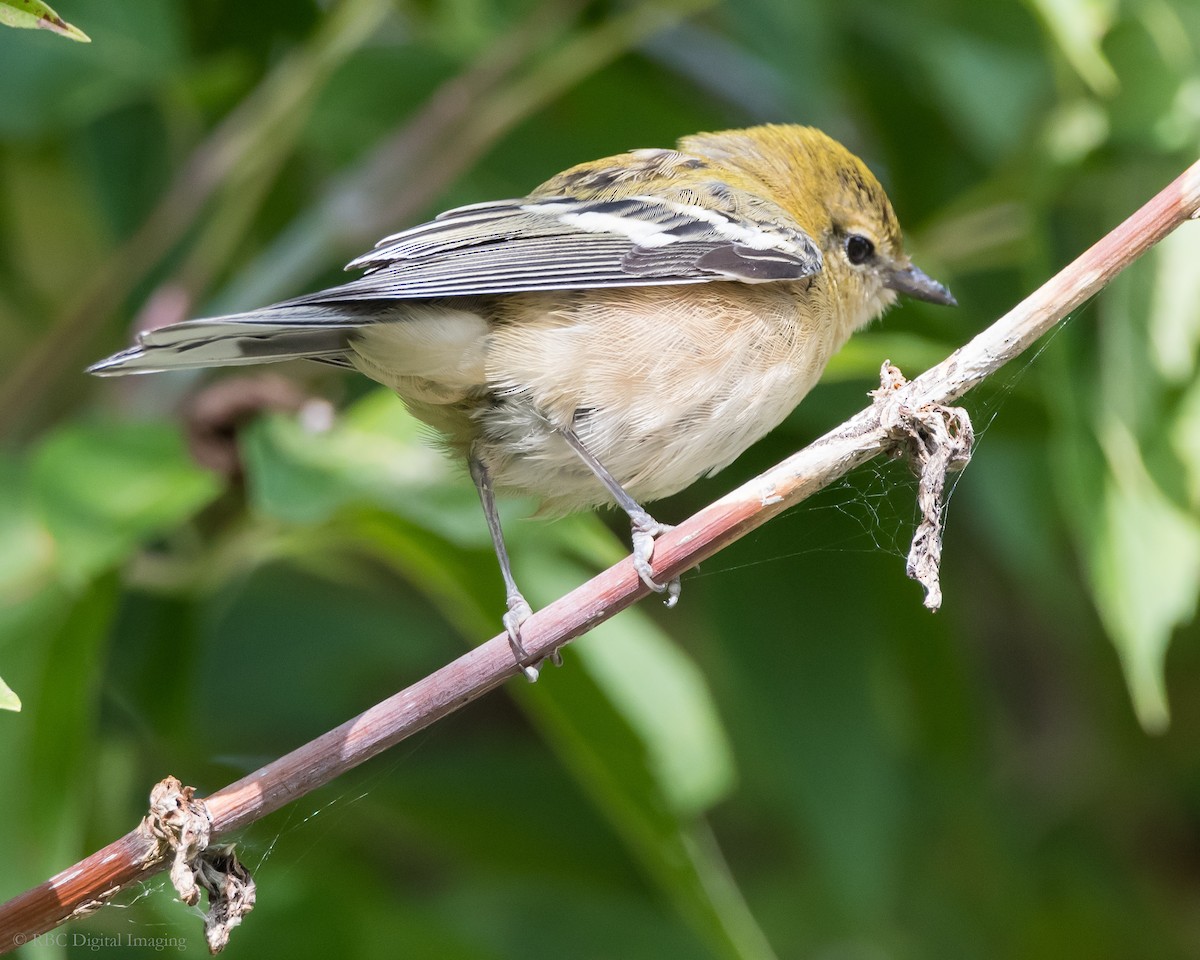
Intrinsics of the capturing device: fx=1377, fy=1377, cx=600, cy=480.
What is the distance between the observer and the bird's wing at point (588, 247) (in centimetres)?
279

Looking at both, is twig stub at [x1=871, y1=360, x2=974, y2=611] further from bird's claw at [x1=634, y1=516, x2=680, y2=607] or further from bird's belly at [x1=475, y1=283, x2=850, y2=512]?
bird's belly at [x1=475, y1=283, x2=850, y2=512]

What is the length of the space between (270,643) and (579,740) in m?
1.71

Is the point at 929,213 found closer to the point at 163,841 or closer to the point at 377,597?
the point at 377,597

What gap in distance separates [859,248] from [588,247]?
1035 millimetres

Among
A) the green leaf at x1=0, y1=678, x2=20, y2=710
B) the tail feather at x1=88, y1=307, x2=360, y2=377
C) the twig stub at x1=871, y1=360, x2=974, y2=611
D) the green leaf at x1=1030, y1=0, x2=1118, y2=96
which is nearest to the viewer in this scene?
the green leaf at x1=0, y1=678, x2=20, y2=710

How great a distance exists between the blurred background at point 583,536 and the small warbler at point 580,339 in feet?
0.69

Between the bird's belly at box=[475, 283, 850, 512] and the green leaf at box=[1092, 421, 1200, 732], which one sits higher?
the bird's belly at box=[475, 283, 850, 512]

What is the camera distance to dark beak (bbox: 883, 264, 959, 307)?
3662mm

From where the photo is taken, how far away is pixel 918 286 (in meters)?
3.71

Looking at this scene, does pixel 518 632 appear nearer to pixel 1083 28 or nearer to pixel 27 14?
pixel 27 14

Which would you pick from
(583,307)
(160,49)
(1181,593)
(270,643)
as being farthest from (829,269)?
(270,643)

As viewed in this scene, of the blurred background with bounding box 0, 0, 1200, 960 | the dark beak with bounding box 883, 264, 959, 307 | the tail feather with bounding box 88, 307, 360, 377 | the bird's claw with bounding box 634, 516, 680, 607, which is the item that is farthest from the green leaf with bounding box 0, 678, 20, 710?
the dark beak with bounding box 883, 264, 959, 307

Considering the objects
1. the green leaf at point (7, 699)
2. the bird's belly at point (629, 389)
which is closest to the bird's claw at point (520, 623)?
the bird's belly at point (629, 389)

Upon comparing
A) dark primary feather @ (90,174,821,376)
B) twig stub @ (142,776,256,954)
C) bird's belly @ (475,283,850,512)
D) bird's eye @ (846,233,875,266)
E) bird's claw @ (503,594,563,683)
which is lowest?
twig stub @ (142,776,256,954)
